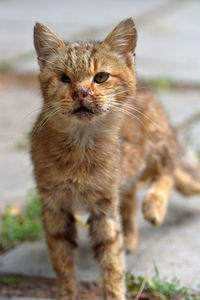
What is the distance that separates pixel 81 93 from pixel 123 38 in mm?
600

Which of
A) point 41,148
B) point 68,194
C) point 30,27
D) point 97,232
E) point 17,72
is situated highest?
point 30,27

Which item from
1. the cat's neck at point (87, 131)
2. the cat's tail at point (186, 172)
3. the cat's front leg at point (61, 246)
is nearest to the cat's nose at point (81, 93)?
the cat's neck at point (87, 131)

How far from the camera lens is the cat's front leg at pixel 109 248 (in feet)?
11.7

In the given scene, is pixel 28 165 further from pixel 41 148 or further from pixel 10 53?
pixel 10 53

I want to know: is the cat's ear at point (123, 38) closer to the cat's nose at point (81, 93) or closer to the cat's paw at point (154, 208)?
the cat's nose at point (81, 93)

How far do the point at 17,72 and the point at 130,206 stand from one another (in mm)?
3968

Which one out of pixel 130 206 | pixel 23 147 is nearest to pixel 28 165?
pixel 23 147

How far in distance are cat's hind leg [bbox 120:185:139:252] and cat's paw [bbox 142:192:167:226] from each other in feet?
0.43

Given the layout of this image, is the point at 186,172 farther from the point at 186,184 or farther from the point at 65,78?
the point at 65,78

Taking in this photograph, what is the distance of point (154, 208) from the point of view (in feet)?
14.0

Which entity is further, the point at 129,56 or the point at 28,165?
the point at 28,165

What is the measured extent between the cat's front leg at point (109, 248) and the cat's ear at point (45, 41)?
1.05 m

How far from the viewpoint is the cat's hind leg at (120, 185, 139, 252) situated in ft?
14.0

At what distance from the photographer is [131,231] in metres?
Result: 4.34
